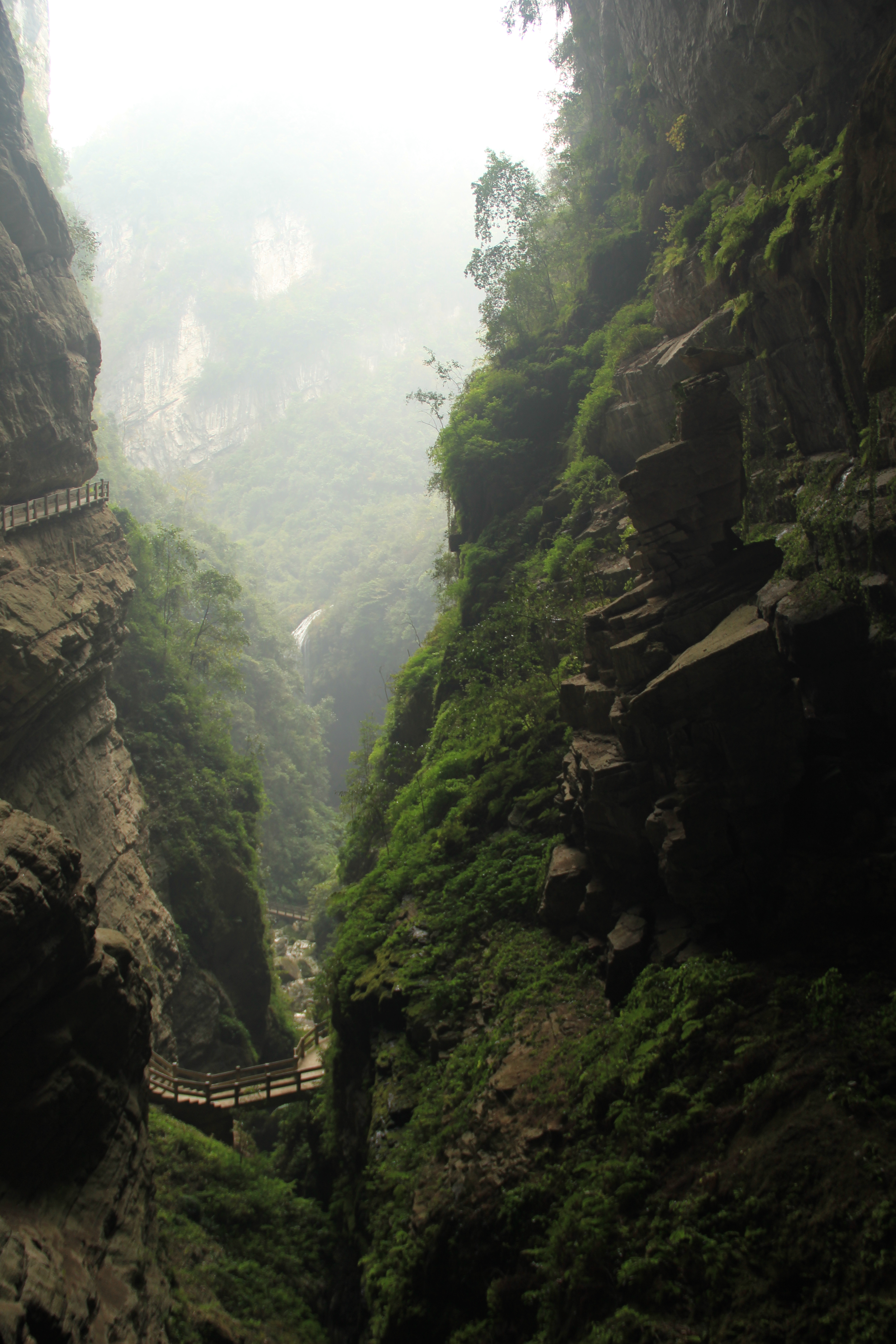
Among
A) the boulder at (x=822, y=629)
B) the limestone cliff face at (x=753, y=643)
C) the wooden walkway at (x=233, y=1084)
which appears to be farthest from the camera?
the wooden walkway at (x=233, y=1084)

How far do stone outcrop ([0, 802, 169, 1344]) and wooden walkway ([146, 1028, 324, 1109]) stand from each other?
19.1 ft

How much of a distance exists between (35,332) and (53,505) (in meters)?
5.13

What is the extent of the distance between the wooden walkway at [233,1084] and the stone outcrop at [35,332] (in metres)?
13.3

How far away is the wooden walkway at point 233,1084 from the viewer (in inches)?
534

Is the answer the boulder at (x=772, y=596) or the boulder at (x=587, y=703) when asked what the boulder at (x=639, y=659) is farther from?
the boulder at (x=772, y=596)

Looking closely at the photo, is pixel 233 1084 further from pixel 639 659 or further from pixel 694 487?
pixel 694 487

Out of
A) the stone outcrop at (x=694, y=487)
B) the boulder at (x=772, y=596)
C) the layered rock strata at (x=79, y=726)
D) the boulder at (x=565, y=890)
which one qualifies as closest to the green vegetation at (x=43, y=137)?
the layered rock strata at (x=79, y=726)

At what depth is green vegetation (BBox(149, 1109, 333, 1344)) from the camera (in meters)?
8.41

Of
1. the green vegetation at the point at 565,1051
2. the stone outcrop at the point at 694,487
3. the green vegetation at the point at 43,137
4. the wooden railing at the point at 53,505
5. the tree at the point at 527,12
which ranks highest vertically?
the green vegetation at the point at 43,137

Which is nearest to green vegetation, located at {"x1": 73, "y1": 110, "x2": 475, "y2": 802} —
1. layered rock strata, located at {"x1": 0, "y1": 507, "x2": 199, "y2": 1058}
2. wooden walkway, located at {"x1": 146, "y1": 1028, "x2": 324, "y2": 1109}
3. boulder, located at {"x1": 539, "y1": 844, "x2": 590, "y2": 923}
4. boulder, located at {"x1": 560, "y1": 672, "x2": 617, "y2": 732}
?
layered rock strata, located at {"x1": 0, "y1": 507, "x2": 199, "y2": 1058}

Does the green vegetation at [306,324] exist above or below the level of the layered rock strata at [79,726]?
above

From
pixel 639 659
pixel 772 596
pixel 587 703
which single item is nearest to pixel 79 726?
A: pixel 587 703

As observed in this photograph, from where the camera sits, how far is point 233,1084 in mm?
13727

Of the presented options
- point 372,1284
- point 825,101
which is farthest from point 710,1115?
point 825,101
